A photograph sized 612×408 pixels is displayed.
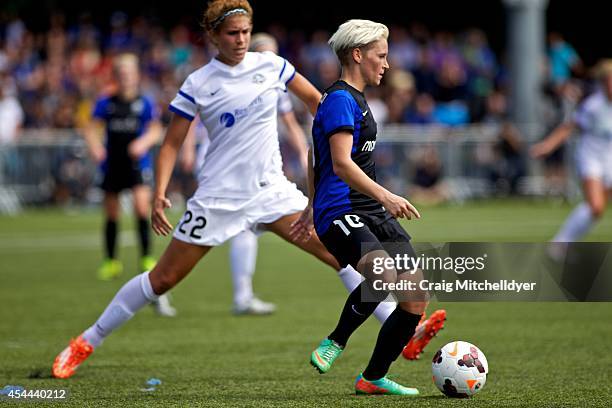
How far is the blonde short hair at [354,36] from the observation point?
6.20 meters

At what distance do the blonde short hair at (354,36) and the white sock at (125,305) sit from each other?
203 centimetres

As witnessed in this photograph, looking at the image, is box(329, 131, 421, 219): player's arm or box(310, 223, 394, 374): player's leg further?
box(310, 223, 394, 374): player's leg

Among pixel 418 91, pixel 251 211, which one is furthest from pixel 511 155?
pixel 251 211

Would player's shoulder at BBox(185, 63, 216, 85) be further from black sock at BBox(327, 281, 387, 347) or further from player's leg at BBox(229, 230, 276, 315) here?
player's leg at BBox(229, 230, 276, 315)

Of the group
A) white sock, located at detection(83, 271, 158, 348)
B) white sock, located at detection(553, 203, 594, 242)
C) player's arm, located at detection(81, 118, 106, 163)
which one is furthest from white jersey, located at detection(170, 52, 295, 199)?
white sock, located at detection(553, 203, 594, 242)

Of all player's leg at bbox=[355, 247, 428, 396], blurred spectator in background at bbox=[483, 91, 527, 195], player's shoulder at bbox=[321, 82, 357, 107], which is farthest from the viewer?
blurred spectator in background at bbox=[483, 91, 527, 195]

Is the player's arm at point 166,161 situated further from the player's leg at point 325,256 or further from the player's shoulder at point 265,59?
the player's leg at point 325,256

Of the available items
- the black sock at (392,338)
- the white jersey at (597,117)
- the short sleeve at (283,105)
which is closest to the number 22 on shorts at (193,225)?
the black sock at (392,338)

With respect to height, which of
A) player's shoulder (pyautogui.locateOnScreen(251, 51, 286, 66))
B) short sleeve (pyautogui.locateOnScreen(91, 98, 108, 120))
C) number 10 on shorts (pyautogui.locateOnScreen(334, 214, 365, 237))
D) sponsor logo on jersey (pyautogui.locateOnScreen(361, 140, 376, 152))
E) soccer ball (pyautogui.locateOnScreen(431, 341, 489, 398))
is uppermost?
player's shoulder (pyautogui.locateOnScreen(251, 51, 286, 66))

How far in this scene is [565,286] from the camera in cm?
568

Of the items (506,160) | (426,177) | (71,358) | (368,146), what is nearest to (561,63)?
(506,160)

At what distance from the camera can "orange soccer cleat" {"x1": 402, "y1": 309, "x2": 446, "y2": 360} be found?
21.6 feet

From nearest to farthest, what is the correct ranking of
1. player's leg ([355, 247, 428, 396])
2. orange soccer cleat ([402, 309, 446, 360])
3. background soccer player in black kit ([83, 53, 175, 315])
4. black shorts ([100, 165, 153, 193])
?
player's leg ([355, 247, 428, 396]), orange soccer cleat ([402, 309, 446, 360]), background soccer player in black kit ([83, 53, 175, 315]), black shorts ([100, 165, 153, 193])

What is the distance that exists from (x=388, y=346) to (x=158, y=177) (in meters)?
1.84
